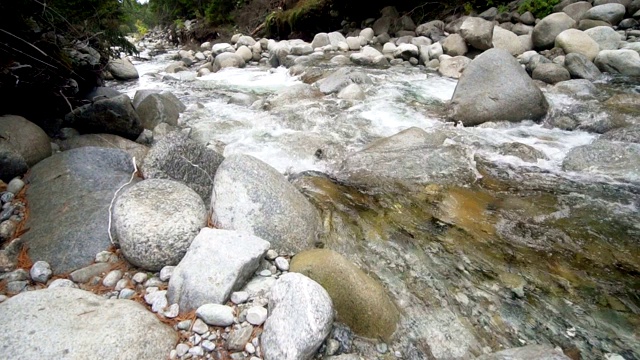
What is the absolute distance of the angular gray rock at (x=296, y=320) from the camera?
194 centimetres

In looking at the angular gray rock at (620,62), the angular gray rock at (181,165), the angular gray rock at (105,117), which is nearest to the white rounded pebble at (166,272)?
the angular gray rock at (181,165)

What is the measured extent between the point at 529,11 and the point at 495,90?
7163 millimetres

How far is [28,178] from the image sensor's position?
137 inches

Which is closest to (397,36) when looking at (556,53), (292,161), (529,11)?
(529,11)

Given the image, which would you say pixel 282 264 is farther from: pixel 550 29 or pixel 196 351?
pixel 550 29

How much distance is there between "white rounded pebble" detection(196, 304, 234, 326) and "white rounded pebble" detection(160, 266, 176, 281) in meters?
0.49

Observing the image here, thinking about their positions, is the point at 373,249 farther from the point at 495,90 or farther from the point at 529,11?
the point at 529,11

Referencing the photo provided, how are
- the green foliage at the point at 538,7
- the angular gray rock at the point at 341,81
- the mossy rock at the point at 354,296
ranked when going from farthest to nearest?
the green foliage at the point at 538,7, the angular gray rock at the point at 341,81, the mossy rock at the point at 354,296

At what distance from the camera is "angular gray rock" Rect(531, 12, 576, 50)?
360 inches

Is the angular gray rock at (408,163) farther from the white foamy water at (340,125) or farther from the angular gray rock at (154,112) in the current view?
the angular gray rock at (154,112)

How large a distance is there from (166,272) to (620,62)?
9.36 m

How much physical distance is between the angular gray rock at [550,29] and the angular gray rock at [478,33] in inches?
44.5

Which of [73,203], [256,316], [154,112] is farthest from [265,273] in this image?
[154,112]

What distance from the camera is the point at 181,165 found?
137 inches
